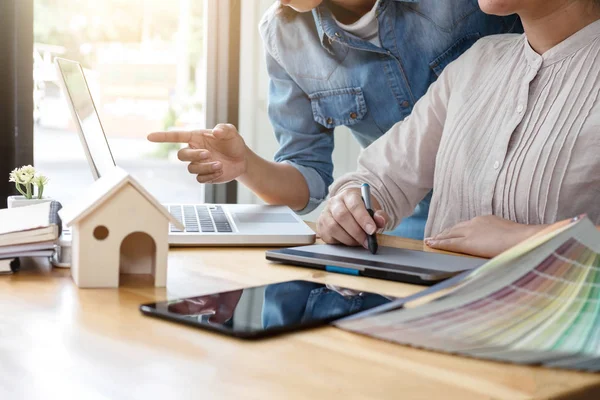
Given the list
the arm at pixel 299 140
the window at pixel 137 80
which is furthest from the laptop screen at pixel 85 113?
the window at pixel 137 80

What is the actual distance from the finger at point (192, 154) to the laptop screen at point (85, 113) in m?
0.30

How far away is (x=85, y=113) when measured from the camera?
1.13m

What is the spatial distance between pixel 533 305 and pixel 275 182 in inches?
49.2

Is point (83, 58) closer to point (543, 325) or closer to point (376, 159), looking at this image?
point (376, 159)

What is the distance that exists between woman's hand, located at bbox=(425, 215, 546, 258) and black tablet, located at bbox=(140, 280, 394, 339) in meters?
0.40

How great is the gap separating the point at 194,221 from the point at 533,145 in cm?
61

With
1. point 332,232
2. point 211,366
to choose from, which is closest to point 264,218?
point 332,232

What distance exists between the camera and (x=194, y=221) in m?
1.29

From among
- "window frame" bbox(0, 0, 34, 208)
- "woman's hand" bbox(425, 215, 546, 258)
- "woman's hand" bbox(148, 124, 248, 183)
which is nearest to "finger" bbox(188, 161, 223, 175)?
"woman's hand" bbox(148, 124, 248, 183)

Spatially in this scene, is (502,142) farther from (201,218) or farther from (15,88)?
(15,88)

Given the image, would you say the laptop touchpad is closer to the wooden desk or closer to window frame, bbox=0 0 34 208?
the wooden desk

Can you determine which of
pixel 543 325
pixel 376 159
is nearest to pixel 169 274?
pixel 543 325

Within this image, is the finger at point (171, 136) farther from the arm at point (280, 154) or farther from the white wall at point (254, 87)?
the white wall at point (254, 87)

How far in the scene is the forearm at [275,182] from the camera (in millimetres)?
1708
